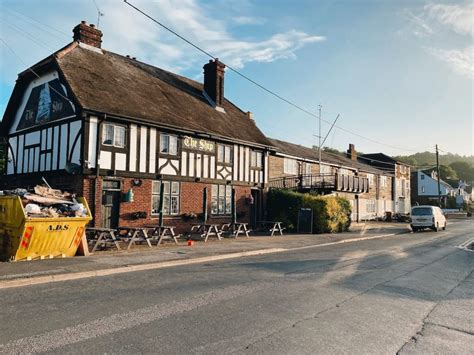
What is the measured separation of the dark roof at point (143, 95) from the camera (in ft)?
57.5

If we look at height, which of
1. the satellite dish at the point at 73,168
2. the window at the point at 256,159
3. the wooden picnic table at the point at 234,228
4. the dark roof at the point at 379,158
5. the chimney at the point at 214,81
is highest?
the chimney at the point at 214,81

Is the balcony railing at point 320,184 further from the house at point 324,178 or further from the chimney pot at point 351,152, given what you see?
the chimney pot at point 351,152

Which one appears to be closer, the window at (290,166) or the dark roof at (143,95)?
the dark roof at (143,95)

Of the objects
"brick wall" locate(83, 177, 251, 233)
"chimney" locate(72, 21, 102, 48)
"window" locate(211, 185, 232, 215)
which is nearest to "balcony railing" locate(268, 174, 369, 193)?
"window" locate(211, 185, 232, 215)

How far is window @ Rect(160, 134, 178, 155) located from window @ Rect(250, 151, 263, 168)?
19.9ft

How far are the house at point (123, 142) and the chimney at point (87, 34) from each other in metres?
0.05

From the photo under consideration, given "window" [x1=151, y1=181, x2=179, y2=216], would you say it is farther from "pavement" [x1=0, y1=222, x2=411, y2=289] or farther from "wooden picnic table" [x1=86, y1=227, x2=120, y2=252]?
"wooden picnic table" [x1=86, y1=227, x2=120, y2=252]

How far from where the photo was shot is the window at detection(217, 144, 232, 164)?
22.2 metres

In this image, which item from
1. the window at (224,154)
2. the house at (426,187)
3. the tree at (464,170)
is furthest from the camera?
the tree at (464,170)

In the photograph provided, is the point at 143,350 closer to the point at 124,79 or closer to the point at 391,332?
the point at 391,332

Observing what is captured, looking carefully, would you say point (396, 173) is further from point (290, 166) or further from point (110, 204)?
point (110, 204)

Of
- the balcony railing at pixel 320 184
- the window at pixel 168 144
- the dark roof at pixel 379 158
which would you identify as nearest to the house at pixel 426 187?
the dark roof at pixel 379 158

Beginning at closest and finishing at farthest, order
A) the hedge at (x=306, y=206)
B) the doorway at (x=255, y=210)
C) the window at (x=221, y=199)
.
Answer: the window at (x=221, y=199), the hedge at (x=306, y=206), the doorway at (x=255, y=210)

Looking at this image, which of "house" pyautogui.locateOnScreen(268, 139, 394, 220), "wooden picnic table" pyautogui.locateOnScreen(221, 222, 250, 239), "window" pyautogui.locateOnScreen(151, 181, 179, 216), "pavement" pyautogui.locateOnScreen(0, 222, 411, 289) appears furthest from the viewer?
"house" pyautogui.locateOnScreen(268, 139, 394, 220)
